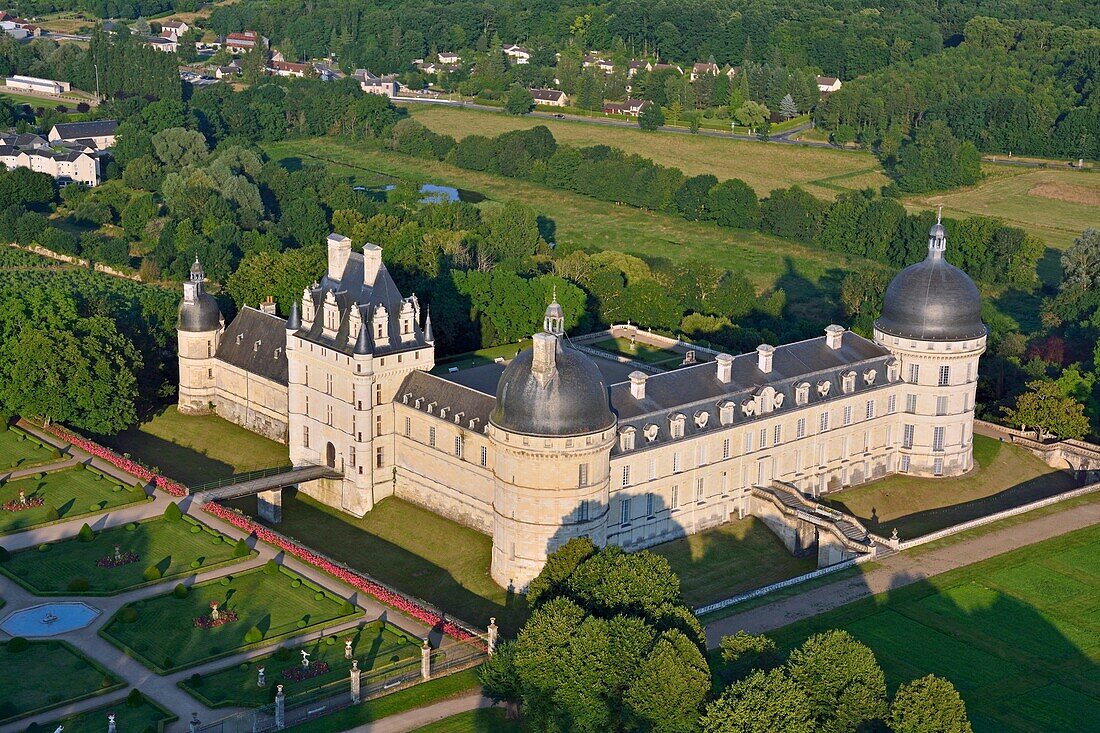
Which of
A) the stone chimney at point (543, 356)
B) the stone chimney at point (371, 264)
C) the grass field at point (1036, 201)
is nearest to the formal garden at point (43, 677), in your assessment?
the stone chimney at point (543, 356)

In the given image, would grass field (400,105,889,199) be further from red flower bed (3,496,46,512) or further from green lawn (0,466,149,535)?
red flower bed (3,496,46,512)

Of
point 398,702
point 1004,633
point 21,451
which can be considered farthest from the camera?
point 21,451

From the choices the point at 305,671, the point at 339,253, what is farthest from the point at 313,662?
the point at 339,253

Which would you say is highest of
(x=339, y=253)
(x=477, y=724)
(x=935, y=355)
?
(x=339, y=253)

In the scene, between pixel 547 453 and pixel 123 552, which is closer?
pixel 547 453

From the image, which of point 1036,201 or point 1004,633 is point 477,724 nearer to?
point 1004,633

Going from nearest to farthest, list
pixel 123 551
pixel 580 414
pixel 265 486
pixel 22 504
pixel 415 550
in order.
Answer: pixel 580 414 → pixel 123 551 → pixel 415 550 → pixel 22 504 → pixel 265 486
